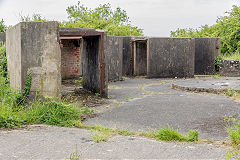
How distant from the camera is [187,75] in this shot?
15805 millimetres

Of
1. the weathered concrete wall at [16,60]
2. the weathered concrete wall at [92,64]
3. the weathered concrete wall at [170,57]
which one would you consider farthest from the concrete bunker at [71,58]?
the weathered concrete wall at [16,60]

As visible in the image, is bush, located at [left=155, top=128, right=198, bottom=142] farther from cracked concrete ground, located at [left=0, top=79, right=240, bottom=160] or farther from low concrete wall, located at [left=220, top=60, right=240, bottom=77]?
low concrete wall, located at [left=220, top=60, right=240, bottom=77]

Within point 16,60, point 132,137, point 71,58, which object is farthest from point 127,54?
point 132,137

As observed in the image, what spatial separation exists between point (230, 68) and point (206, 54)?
71.5 inches

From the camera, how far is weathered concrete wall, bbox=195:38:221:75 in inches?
672

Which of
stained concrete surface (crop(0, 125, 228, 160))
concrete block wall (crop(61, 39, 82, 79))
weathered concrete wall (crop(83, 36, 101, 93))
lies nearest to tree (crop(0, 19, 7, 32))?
concrete block wall (crop(61, 39, 82, 79))

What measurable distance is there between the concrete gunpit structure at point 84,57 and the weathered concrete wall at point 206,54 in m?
0.08

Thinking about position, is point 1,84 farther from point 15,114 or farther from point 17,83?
point 15,114

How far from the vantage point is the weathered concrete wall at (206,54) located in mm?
17078

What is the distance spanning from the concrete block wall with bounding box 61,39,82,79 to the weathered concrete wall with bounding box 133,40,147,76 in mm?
4143

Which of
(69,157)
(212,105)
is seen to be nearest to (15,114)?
(69,157)

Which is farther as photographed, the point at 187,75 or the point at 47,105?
the point at 187,75

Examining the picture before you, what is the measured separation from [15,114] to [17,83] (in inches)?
55.8

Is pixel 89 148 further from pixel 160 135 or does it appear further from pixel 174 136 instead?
pixel 174 136
